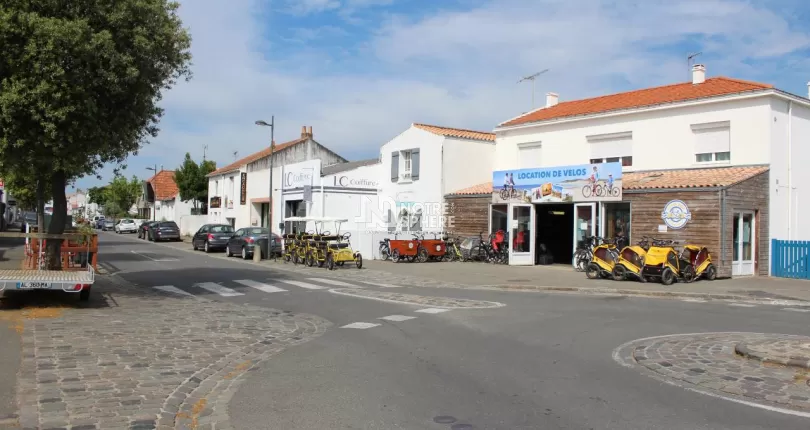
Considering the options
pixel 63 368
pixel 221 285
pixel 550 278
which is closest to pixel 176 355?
pixel 63 368

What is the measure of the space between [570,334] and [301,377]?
14.6ft

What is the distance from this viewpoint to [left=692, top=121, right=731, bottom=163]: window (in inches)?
817

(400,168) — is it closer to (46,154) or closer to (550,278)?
(550,278)

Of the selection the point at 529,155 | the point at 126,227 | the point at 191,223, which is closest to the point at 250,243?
the point at 529,155

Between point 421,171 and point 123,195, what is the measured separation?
64.0 m

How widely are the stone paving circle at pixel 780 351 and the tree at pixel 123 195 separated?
8141cm

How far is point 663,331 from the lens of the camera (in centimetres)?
994

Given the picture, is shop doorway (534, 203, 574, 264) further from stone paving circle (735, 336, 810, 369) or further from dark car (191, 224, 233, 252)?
→ stone paving circle (735, 336, 810, 369)

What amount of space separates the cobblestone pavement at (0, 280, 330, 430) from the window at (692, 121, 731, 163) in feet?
51.4

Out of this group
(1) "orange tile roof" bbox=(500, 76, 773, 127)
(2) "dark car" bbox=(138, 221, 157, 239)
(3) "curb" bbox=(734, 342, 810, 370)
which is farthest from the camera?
(2) "dark car" bbox=(138, 221, 157, 239)

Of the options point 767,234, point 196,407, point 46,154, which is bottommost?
point 196,407

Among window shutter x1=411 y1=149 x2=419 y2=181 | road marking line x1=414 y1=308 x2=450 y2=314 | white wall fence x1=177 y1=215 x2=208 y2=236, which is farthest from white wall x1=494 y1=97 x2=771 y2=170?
white wall fence x1=177 y1=215 x2=208 y2=236

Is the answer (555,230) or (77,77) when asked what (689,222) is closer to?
(555,230)

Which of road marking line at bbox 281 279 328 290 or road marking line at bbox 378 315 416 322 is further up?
road marking line at bbox 281 279 328 290
